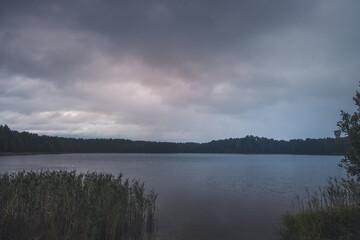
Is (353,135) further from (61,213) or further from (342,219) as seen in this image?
(61,213)

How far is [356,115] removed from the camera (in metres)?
11.3

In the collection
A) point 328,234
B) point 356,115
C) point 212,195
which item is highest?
point 356,115

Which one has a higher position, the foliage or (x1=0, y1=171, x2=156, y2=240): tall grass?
the foliage

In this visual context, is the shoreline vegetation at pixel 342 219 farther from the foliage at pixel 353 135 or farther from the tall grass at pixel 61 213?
the tall grass at pixel 61 213

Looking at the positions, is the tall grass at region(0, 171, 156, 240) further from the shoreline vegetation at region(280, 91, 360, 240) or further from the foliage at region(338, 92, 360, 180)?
the foliage at region(338, 92, 360, 180)

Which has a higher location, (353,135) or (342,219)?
(353,135)

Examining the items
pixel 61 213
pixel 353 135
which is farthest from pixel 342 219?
pixel 61 213

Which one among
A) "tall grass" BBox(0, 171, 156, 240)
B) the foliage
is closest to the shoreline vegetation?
the foliage

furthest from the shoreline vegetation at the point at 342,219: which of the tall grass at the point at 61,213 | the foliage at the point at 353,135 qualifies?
A: the tall grass at the point at 61,213

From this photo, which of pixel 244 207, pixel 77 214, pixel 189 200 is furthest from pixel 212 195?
pixel 77 214

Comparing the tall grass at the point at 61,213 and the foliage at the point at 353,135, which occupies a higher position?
the foliage at the point at 353,135

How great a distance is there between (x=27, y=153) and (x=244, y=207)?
16265 cm

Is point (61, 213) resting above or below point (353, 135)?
below

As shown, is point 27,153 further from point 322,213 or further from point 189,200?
point 322,213
